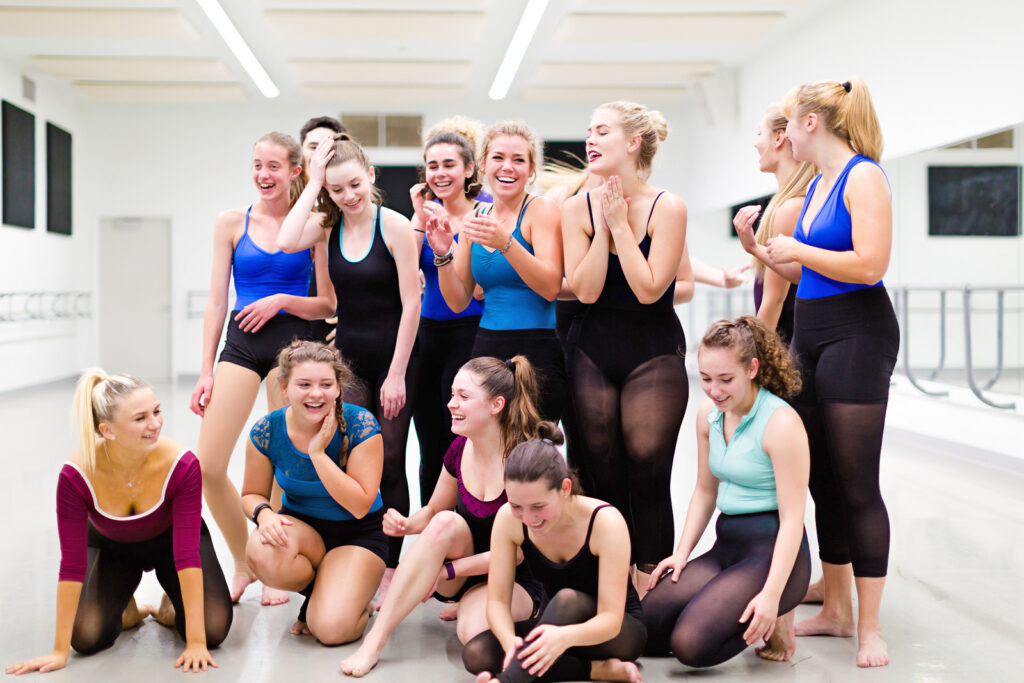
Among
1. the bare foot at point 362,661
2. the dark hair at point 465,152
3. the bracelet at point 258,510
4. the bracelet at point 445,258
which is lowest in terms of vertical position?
the bare foot at point 362,661

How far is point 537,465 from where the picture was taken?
232cm

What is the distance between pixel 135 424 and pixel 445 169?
1.34m

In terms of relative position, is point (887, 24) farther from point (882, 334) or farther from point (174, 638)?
point (174, 638)

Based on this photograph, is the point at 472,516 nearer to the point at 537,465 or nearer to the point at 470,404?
the point at 470,404

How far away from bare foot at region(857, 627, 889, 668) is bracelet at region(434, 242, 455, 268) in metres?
1.72

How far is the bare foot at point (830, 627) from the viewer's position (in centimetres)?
284

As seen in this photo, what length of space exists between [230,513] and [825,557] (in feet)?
6.78

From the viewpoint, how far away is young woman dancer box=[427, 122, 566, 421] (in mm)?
2887

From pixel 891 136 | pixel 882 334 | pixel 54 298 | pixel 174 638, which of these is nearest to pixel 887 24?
pixel 891 136

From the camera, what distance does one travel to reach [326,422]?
277cm

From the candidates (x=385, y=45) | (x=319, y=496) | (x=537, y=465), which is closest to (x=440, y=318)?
(x=319, y=496)

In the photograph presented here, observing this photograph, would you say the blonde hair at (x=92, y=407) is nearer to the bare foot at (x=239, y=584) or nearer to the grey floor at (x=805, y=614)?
the grey floor at (x=805, y=614)

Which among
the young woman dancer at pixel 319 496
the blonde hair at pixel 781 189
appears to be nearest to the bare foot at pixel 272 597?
the young woman dancer at pixel 319 496

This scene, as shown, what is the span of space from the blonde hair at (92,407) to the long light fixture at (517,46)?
20.6 ft
